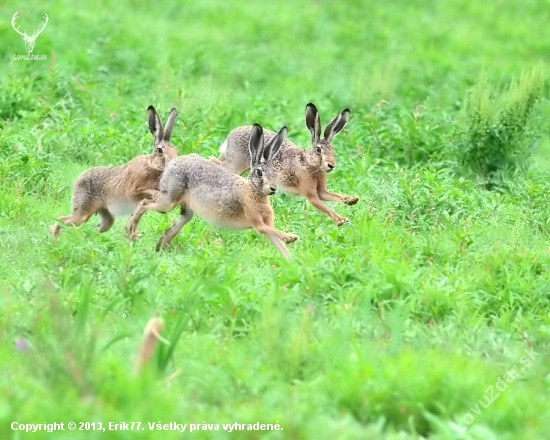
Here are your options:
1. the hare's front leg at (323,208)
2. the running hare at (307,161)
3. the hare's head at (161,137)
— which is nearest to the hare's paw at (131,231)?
the hare's head at (161,137)

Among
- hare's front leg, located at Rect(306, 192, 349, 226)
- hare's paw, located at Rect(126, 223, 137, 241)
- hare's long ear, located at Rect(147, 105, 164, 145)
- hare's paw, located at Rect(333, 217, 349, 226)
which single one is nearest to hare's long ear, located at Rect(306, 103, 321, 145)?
hare's front leg, located at Rect(306, 192, 349, 226)

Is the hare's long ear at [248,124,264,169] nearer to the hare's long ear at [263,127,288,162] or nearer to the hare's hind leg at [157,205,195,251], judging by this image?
Answer: the hare's long ear at [263,127,288,162]

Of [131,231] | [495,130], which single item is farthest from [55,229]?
[495,130]

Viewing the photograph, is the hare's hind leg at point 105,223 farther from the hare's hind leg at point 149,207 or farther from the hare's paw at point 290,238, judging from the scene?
the hare's paw at point 290,238

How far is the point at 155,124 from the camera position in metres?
8.88

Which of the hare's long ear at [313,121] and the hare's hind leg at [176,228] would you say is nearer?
the hare's hind leg at [176,228]

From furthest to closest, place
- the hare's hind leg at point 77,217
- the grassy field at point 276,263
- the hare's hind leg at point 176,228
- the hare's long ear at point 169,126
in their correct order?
the hare's long ear at point 169,126 < the hare's hind leg at point 77,217 < the hare's hind leg at point 176,228 < the grassy field at point 276,263

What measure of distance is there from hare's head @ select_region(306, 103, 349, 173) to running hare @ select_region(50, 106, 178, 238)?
1282 millimetres

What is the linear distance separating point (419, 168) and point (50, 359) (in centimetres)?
626

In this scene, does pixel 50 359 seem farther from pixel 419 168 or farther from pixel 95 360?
pixel 419 168

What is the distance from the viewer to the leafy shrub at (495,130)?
1072cm

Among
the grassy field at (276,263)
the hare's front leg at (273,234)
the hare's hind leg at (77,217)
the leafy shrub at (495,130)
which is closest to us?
the grassy field at (276,263)

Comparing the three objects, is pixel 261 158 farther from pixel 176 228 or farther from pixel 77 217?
pixel 77 217

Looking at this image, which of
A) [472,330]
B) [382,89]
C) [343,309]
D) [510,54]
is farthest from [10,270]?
[510,54]
